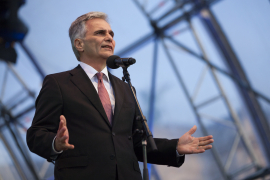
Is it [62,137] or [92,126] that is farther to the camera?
[92,126]

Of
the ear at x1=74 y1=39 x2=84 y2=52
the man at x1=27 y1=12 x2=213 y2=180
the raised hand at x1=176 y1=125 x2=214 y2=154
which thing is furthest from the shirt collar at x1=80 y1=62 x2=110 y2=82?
the raised hand at x1=176 y1=125 x2=214 y2=154

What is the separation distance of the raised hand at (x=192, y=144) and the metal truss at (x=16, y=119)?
17.7 ft

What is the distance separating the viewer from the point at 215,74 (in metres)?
4.65

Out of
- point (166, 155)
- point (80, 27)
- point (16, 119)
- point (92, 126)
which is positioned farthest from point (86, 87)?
point (16, 119)

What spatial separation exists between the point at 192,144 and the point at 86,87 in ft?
2.34

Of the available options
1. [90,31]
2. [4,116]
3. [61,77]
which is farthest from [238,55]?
[4,116]

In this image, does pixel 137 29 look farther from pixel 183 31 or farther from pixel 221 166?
pixel 221 166

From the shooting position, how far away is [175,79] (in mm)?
5035

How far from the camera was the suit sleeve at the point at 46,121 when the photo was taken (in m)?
1.39

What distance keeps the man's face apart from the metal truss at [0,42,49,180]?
16.2ft

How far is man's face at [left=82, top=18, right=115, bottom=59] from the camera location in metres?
1.83

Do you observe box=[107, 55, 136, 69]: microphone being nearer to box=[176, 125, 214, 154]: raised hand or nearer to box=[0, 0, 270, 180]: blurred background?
box=[176, 125, 214, 154]: raised hand

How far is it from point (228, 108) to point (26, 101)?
4536 mm

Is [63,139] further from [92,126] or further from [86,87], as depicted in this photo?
[86,87]
